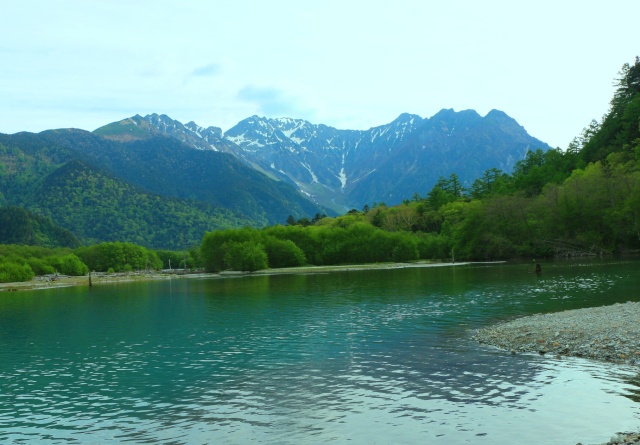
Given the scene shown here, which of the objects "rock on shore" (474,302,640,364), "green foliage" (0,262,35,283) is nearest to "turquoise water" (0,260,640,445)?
"rock on shore" (474,302,640,364)

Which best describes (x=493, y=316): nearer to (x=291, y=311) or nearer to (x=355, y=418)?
(x=291, y=311)

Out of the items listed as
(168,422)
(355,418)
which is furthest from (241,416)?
(355,418)

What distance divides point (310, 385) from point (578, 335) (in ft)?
57.3

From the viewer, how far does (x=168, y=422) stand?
71.8 feet

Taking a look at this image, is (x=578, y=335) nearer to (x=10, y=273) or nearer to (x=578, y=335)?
(x=578, y=335)

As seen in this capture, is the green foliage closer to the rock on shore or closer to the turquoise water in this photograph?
the turquoise water

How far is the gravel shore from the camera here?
29.5m

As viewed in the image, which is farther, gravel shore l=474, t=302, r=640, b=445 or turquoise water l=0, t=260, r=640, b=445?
gravel shore l=474, t=302, r=640, b=445

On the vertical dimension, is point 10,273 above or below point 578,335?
above

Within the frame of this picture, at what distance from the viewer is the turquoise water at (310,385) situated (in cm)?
1994

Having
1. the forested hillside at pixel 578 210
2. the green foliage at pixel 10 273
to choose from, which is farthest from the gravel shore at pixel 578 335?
the green foliage at pixel 10 273

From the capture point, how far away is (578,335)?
33219mm

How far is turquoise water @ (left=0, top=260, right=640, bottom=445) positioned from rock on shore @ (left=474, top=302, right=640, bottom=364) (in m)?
1.82

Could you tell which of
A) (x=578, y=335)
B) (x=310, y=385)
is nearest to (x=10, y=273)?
(x=310, y=385)
